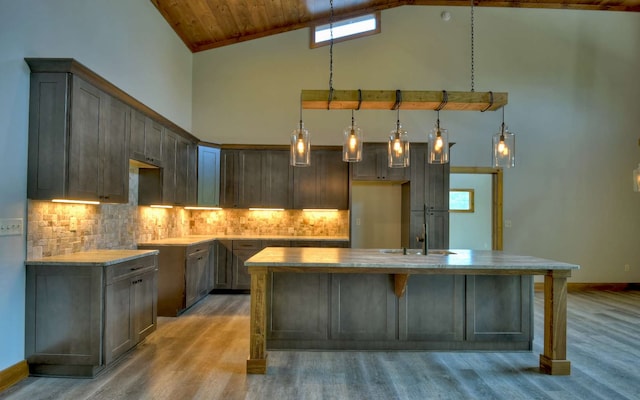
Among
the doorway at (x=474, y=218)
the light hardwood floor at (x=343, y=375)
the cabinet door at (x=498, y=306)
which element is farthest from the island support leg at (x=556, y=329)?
the doorway at (x=474, y=218)

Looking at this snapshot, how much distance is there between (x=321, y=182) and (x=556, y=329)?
12.6ft

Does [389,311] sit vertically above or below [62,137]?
below

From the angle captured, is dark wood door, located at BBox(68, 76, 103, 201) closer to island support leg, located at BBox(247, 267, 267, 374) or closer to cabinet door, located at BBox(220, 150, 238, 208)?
island support leg, located at BBox(247, 267, 267, 374)

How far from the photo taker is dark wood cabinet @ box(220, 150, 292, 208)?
6.04 metres

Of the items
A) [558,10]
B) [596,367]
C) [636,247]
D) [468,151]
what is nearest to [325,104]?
[596,367]

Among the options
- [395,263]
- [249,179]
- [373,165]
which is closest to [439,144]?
[395,263]

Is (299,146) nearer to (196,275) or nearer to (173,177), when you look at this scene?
(173,177)

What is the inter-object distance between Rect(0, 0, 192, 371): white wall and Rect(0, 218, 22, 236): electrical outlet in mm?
37

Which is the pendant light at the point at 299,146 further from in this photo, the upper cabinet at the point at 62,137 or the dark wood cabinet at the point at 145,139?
the dark wood cabinet at the point at 145,139

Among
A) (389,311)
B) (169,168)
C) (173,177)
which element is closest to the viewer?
(389,311)

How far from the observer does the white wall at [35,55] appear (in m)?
2.70

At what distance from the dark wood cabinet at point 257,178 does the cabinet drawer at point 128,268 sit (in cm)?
243

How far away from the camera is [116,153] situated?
3.60 metres

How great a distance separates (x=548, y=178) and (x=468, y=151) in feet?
4.70
